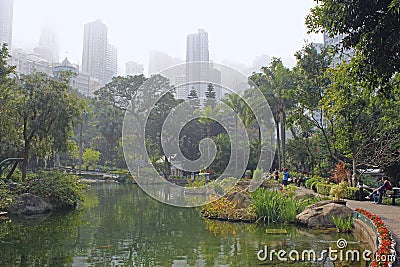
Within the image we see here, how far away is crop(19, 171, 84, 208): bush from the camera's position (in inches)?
588

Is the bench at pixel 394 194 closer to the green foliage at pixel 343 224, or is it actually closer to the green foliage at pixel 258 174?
the green foliage at pixel 343 224

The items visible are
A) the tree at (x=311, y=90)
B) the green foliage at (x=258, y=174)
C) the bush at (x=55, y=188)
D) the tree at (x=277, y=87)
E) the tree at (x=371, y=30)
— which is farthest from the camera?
the tree at (x=277, y=87)

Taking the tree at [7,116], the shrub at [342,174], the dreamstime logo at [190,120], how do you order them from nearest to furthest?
the dreamstime logo at [190,120] < the tree at [7,116] < the shrub at [342,174]

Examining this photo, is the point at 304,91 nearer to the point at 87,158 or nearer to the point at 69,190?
the point at 69,190

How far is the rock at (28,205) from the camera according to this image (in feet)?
45.2

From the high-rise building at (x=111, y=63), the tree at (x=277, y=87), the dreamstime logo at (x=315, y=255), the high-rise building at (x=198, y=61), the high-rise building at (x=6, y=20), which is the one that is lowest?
the dreamstime logo at (x=315, y=255)

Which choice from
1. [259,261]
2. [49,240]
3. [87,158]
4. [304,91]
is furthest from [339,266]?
[87,158]

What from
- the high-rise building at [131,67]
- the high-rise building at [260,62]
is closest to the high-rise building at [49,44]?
the high-rise building at [131,67]

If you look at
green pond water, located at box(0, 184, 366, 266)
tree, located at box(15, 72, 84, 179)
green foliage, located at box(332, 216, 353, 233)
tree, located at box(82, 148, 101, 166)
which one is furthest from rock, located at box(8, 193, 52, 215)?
tree, located at box(82, 148, 101, 166)

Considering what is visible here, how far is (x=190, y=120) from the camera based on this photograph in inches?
623

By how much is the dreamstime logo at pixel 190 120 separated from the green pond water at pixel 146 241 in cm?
305

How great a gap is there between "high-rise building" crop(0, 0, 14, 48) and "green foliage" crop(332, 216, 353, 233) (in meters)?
94.9

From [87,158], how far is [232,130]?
87.0 ft

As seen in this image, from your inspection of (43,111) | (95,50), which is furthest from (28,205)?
(95,50)
